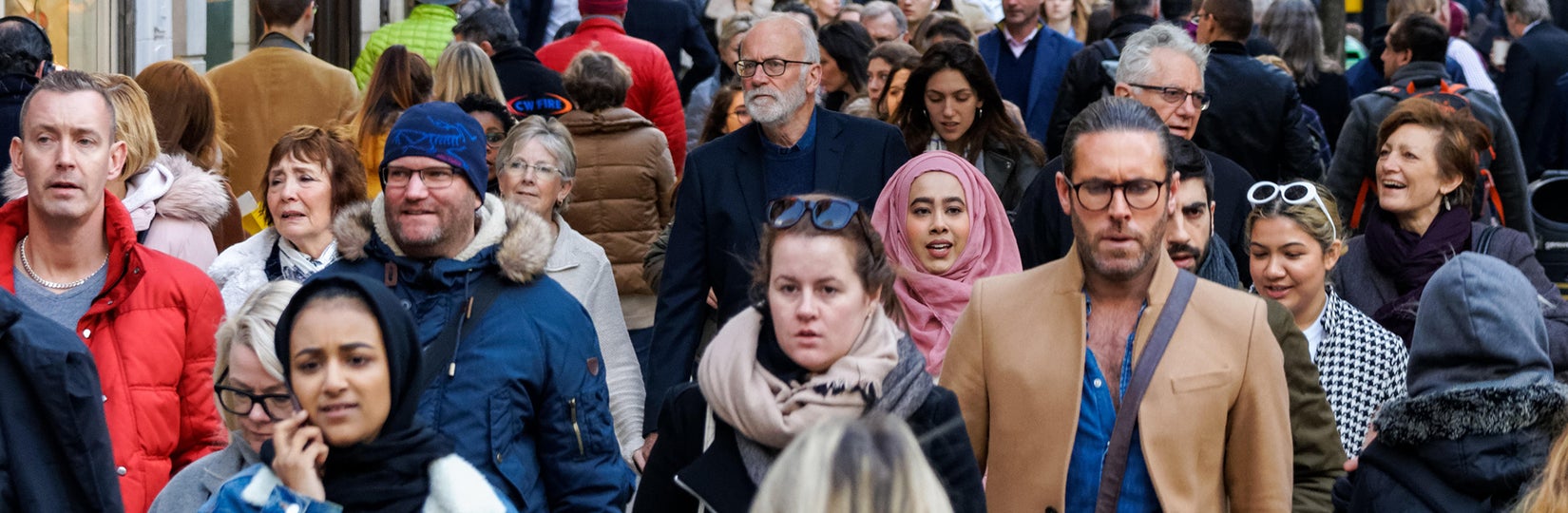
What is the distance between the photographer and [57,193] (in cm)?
558

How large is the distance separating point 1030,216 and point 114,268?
287cm

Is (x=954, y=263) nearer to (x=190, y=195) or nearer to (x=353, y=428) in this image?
(x=190, y=195)

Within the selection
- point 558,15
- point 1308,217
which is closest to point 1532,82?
point 558,15

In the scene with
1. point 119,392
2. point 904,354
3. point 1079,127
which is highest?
point 1079,127

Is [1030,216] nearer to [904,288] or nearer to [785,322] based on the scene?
[904,288]

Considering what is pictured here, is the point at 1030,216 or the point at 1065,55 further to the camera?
the point at 1065,55

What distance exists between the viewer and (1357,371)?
609 centimetres

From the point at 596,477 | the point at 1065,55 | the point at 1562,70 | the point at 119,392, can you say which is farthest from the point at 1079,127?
the point at 1562,70

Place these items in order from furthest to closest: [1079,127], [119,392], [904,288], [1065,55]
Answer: [1065,55] → [904,288] → [119,392] → [1079,127]

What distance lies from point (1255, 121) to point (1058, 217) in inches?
101

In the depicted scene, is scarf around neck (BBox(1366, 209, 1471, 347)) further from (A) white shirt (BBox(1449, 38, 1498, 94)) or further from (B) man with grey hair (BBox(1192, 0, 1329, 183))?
(A) white shirt (BBox(1449, 38, 1498, 94))

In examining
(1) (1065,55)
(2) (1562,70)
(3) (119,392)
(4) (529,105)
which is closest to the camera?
(3) (119,392)

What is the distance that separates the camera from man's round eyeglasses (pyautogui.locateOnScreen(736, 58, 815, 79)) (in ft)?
23.0

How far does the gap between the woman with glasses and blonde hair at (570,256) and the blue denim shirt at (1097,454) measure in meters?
1.48
